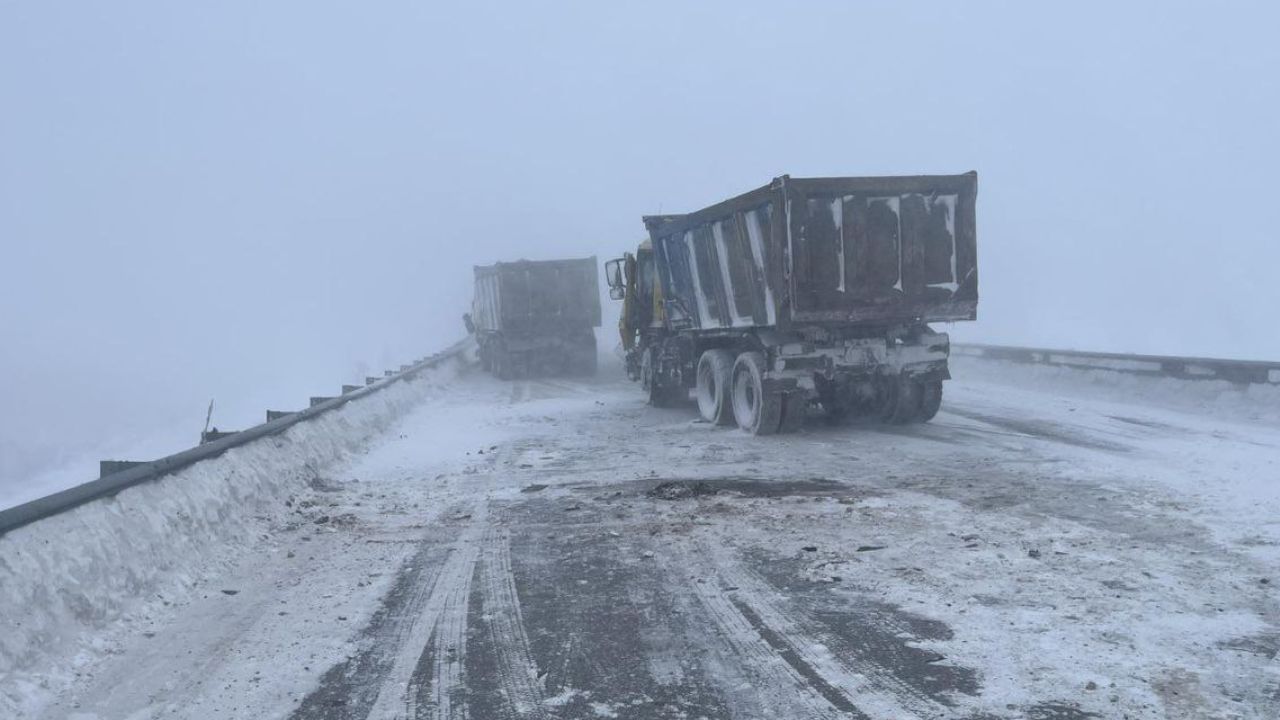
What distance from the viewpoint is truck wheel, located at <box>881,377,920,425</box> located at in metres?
12.8

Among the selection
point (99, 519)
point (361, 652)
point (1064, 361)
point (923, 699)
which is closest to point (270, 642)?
point (361, 652)

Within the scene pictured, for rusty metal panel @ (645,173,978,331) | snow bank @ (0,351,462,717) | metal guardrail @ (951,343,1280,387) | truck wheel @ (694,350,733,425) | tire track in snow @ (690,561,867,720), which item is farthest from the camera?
truck wheel @ (694,350,733,425)

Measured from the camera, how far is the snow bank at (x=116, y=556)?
4512 mm

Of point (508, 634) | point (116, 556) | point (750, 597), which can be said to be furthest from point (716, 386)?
point (116, 556)

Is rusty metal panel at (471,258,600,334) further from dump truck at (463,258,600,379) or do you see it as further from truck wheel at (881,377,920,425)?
truck wheel at (881,377,920,425)

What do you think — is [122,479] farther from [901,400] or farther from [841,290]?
[901,400]

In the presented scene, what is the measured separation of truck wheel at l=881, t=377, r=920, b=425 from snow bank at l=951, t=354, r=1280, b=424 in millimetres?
4289

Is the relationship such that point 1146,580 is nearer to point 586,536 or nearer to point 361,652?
point 586,536

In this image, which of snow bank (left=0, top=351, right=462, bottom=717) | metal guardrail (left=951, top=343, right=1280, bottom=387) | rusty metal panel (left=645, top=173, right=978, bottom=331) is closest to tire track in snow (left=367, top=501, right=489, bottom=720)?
snow bank (left=0, top=351, right=462, bottom=717)

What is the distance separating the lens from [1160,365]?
15.6 metres

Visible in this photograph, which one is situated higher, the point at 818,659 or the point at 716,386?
the point at 716,386

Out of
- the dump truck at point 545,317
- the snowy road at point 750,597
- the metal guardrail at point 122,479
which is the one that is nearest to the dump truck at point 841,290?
the snowy road at point 750,597

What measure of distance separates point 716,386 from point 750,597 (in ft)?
28.2

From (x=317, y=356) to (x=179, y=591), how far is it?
6979 cm
